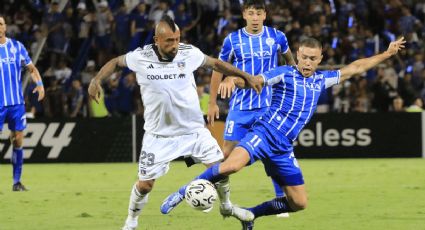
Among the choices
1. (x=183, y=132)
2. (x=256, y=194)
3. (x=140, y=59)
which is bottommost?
(x=256, y=194)

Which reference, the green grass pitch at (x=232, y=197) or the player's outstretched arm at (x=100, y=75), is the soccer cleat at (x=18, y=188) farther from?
the player's outstretched arm at (x=100, y=75)

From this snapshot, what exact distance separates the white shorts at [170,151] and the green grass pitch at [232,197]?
78 cm

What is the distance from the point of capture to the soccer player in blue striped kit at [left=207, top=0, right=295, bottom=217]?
1016 cm

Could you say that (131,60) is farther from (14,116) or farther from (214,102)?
(14,116)

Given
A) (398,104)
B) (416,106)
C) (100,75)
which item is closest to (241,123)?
(100,75)

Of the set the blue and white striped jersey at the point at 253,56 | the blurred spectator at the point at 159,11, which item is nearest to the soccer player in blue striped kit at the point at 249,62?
the blue and white striped jersey at the point at 253,56

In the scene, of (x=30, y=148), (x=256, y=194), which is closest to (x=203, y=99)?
(x=30, y=148)

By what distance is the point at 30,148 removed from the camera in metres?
19.5

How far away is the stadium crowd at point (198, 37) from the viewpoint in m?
20.2

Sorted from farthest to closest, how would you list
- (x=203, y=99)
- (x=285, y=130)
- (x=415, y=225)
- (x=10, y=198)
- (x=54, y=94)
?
(x=54, y=94) → (x=203, y=99) → (x=10, y=198) → (x=415, y=225) → (x=285, y=130)

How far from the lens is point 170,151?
8789mm

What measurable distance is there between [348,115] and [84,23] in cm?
705

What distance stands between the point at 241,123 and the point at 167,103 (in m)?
1.60

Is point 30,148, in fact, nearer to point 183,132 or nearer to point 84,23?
point 84,23
